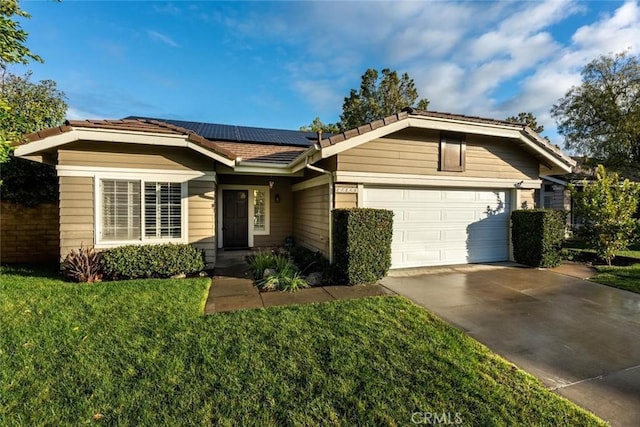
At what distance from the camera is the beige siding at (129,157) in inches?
261

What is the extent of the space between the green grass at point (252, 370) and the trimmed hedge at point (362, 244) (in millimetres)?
1558

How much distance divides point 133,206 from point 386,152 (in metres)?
6.45

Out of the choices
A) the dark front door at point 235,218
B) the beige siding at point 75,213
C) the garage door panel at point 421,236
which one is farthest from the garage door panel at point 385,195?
the beige siding at point 75,213

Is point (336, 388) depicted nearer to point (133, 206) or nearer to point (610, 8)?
point (133, 206)

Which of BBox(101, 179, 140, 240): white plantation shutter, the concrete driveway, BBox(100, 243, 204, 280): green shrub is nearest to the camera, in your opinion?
the concrete driveway

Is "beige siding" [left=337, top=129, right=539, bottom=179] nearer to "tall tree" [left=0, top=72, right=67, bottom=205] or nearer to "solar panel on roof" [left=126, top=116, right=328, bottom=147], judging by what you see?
"solar panel on roof" [left=126, top=116, right=328, bottom=147]

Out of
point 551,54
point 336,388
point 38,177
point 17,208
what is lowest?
point 336,388

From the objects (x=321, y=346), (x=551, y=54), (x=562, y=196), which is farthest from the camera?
(x=562, y=196)

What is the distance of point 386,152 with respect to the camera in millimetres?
7477

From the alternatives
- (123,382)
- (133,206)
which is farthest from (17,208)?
(123,382)

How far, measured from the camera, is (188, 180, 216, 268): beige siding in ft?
24.4

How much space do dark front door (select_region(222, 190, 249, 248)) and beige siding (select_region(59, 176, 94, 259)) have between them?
13.8 feet

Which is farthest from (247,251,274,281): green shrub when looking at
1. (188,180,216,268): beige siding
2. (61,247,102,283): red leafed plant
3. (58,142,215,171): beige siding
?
(61,247,102,283): red leafed plant

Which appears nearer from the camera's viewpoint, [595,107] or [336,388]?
[336,388]
